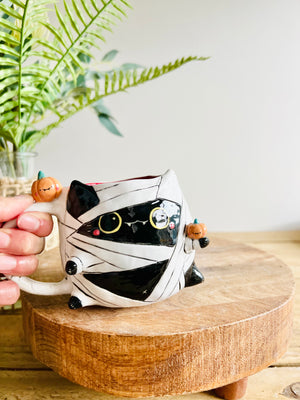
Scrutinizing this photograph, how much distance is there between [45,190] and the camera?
1.52ft

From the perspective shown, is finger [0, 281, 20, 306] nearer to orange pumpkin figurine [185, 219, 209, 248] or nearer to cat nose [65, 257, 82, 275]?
cat nose [65, 257, 82, 275]

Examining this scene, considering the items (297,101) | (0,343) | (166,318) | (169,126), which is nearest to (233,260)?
(166,318)

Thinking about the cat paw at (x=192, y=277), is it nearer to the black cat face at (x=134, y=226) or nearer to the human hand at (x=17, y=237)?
the black cat face at (x=134, y=226)

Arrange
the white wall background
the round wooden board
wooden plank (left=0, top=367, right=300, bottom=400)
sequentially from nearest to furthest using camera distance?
1. the round wooden board
2. wooden plank (left=0, top=367, right=300, bottom=400)
3. the white wall background

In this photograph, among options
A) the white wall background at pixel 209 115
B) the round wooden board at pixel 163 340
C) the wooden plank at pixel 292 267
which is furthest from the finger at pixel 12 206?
the white wall background at pixel 209 115

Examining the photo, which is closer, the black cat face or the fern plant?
the black cat face

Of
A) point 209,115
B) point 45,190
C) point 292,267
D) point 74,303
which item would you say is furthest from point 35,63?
point 292,267

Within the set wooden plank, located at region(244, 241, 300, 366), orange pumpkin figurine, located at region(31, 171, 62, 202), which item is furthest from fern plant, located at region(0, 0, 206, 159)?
wooden plank, located at region(244, 241, 300, 366)

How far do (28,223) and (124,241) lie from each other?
0.12m

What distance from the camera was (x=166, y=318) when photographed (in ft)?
1.49

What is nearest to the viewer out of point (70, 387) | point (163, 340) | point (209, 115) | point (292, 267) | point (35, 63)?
point (163, 340)

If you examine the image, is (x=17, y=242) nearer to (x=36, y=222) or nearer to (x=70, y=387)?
(x=36, y=222)

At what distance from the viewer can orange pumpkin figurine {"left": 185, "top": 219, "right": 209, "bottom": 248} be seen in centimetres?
45

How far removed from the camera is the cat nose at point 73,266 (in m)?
0.43
